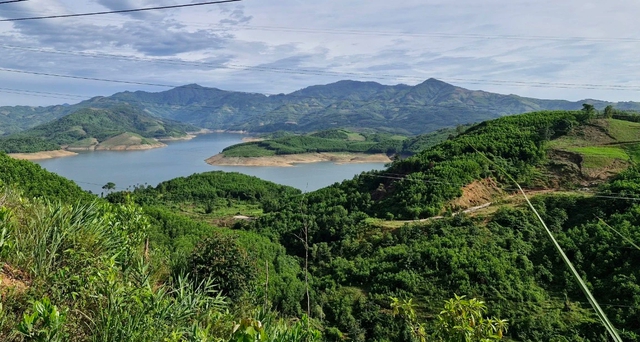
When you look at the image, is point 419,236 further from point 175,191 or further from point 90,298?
point 175,191

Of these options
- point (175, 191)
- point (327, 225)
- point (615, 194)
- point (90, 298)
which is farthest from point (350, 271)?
point (175, 191)

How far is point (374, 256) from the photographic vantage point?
16438mm

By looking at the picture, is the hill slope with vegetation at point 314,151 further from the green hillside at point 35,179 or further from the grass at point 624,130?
the green hillside at point 35,179

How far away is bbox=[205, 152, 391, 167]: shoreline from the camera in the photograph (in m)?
68.4

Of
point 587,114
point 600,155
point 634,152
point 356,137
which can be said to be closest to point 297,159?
point 356,137

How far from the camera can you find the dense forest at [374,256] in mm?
2877

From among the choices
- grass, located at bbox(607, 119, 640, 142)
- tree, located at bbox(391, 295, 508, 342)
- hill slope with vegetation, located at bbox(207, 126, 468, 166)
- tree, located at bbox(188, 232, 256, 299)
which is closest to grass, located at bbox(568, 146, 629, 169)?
grass, located at bbox(607, 119, 640, 142)

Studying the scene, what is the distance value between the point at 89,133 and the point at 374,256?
117580 millimetres

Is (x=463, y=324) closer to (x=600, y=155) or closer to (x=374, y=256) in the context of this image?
(x=374, y=256)

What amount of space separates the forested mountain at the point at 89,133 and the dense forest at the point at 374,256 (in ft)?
237

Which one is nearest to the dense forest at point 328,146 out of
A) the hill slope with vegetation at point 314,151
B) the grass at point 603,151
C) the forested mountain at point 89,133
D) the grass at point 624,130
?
the hill slope with vegetation at point 314,151

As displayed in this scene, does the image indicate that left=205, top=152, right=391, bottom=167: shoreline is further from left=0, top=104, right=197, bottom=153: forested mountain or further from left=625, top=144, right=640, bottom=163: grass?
left=625, top=144, right=640, bottom=163: grass

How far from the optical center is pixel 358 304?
44.4 ft

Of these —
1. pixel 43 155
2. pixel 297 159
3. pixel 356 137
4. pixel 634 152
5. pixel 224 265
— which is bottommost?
pixel 43 155
